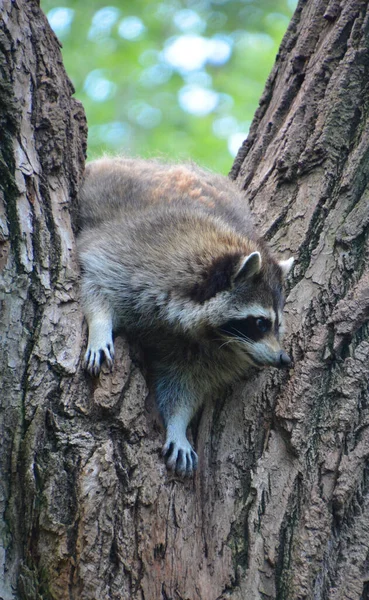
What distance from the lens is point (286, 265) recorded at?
4043mm

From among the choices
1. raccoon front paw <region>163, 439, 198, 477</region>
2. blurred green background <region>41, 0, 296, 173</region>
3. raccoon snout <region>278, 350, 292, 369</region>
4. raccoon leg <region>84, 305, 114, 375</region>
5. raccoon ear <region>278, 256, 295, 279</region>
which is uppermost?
blurred green background <region>41, 0, 296, 173</region>

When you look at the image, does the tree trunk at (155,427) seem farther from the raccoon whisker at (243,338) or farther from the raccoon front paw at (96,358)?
the raccoon whisker at (243,338)

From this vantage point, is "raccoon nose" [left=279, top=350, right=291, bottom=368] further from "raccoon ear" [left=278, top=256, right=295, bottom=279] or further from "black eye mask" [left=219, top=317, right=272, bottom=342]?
"raccoon ear" [left=278, top=256, right=295, bottom=279]

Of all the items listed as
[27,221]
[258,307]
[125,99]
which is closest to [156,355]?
[258,307]

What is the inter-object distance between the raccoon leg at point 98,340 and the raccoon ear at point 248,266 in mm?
861

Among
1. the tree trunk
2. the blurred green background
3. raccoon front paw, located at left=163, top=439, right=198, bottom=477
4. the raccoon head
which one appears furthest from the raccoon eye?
the blurred green background

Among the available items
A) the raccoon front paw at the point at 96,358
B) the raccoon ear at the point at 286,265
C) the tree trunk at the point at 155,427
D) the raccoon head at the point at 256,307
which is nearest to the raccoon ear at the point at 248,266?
the raccoon head at the point at 256,307

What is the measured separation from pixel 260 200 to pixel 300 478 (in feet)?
6.67

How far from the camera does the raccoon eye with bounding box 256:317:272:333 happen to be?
13.5ft

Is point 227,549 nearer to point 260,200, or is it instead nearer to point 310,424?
point 310,424

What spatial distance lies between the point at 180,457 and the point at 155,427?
0.23 m

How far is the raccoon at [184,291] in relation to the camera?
162 inches

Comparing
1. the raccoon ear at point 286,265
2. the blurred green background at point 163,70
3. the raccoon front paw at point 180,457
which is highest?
the blurred green background at point 163,70

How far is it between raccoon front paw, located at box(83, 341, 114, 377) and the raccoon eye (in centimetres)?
99
